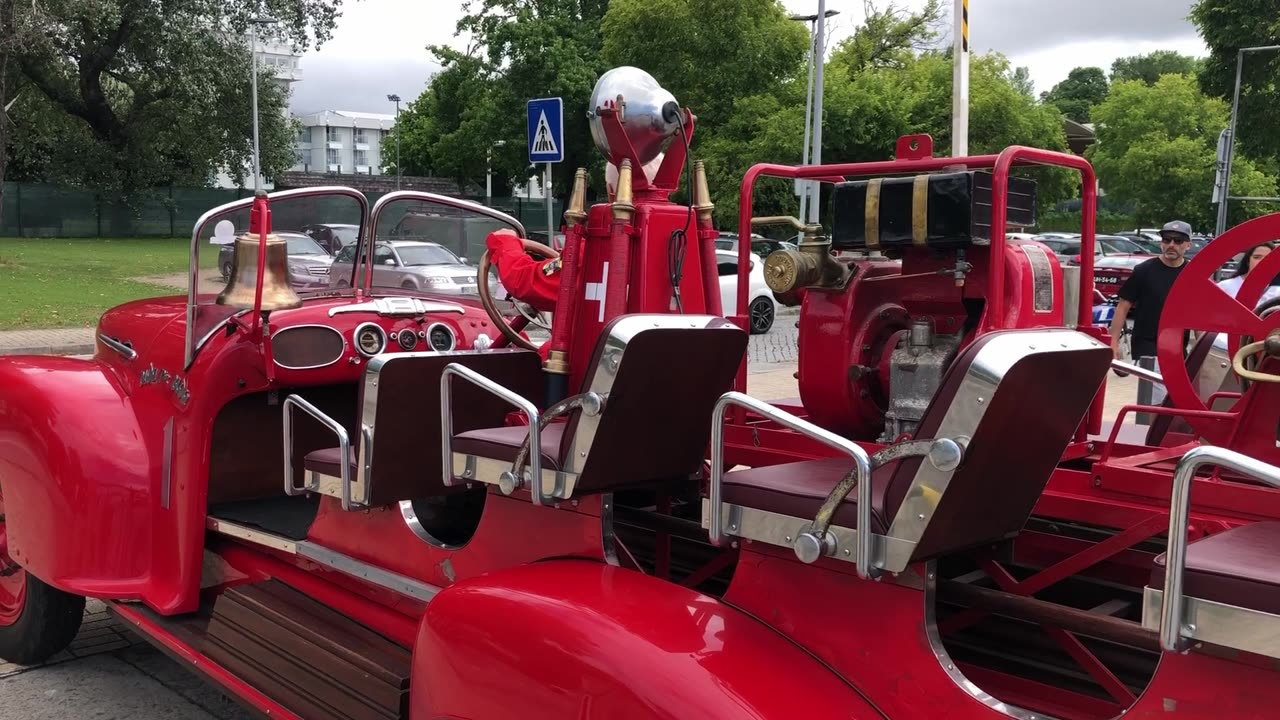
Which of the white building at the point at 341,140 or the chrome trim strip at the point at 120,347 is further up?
the white building at the point at 341,140

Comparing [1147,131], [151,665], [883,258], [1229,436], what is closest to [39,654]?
[151,665]

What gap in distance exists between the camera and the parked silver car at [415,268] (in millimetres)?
4359

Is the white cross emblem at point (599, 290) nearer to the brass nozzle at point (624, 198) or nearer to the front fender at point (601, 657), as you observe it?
the brass nozzle at point (624, 198)

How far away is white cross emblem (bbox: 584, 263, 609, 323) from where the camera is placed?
338 centimetres

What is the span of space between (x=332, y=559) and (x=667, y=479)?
3.83ft

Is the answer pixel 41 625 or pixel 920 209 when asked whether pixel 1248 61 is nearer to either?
pixel 920 209

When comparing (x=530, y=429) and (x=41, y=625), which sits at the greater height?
(x=530, y=429)

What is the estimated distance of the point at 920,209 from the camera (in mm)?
3221

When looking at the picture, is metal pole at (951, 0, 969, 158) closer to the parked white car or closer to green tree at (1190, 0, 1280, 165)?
the parked white car

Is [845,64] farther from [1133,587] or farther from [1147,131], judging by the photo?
[1133,587]

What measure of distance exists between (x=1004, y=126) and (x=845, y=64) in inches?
234

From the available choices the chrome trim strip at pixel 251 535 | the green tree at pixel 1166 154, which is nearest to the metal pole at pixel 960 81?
the chrome trim strip at pixel 251 535

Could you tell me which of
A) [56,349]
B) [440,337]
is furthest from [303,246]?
[56,349]

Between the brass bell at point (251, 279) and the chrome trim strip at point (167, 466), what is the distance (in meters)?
0.55
